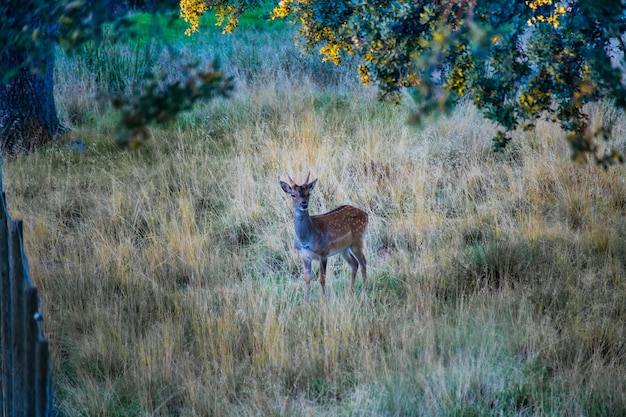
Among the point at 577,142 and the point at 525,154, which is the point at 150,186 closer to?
the point at 525,154

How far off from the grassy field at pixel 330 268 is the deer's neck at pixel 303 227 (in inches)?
17.3

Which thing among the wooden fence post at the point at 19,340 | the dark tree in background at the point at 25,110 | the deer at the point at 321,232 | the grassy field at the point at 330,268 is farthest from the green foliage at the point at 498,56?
the dark tree in background at the point at 25,110

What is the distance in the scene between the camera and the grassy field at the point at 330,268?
19.1 feet

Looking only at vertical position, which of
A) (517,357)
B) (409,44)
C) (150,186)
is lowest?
(517,357)

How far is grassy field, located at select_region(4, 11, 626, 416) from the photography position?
5828 mm

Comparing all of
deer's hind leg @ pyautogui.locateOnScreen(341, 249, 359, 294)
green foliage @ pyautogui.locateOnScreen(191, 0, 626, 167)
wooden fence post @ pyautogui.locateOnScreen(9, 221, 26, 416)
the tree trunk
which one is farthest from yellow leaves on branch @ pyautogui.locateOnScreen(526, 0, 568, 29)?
the tree trunk

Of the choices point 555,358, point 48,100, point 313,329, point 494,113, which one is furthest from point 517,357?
point 48,100

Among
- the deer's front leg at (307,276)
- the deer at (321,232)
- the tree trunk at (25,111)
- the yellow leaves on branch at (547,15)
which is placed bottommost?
the deer's front leg at (307,276)

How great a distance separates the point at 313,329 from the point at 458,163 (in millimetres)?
4559

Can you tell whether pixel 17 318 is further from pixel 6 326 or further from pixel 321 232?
pixel 321 232

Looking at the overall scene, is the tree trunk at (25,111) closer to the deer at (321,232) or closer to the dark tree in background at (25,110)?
the dark tree in background at (25,110)

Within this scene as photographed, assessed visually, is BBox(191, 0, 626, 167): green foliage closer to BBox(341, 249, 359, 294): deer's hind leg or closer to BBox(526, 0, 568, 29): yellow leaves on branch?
BBox(526, 0, 568, 29): yellow leaves on branch

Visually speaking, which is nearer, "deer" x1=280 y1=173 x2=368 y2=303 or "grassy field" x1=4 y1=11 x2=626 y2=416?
"grassy field" x1=4 y1=11 x2=626 y2=416

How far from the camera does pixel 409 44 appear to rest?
5.46 metres
